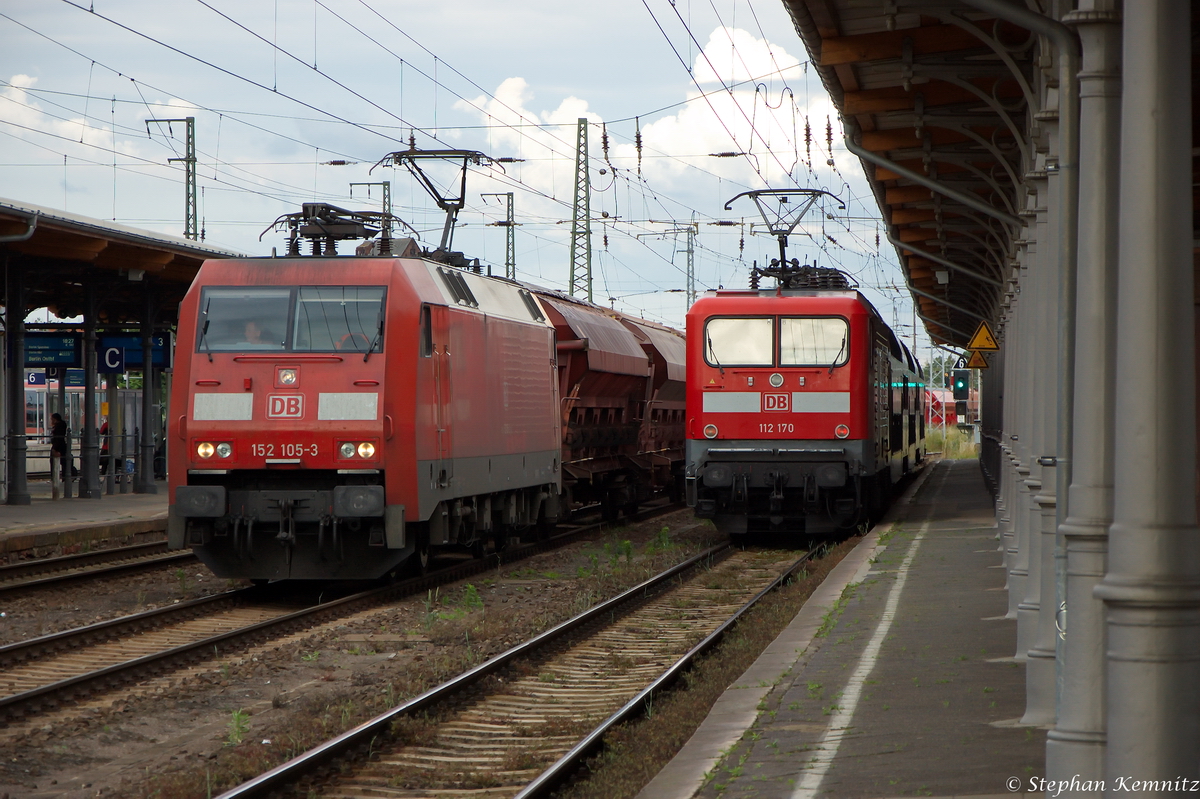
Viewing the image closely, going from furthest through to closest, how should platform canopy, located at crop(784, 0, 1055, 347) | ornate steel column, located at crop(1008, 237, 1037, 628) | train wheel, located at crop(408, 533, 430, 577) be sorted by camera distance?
train wheel, located at crop(408, 533, 430, 577) < ornate steel column, located at crop(1008, 237, 1037, 628) < platform canopy, located at crop(784, 0, 1055, 347)

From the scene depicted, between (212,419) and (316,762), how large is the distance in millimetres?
6663

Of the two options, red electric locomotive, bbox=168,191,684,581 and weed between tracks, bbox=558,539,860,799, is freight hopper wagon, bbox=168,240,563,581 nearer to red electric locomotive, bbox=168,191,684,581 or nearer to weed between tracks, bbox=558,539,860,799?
red electric locomotive, bbox=168,191,684,581

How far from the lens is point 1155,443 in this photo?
3.71m

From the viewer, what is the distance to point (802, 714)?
746 cm

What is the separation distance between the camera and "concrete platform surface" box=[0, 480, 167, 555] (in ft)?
58.5

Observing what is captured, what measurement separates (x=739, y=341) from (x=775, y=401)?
1.00 meters

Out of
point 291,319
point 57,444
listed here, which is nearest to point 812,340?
A: point 291,319

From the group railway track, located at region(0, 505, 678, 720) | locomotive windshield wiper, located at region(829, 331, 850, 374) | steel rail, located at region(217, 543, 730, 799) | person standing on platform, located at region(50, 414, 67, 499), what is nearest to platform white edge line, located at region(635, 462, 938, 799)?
steel rail, located at region(217, 543, 730, 799)

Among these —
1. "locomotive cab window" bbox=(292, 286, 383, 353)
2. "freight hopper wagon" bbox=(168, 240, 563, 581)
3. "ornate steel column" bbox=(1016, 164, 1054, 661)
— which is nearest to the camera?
"ornate steel column" bbox=(1016, 164, 1054, 661)

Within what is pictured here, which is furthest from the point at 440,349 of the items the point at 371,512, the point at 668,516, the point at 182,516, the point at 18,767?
the point at 668,516

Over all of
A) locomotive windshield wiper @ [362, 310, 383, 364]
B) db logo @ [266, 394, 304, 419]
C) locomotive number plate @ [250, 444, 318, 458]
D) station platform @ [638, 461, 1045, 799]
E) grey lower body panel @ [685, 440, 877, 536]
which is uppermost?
locomotive windshield wiper @ [362, 310, 383, 364]

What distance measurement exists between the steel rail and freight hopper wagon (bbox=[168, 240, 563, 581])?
2019mm

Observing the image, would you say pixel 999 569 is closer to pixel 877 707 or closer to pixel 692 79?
pixel 877 707

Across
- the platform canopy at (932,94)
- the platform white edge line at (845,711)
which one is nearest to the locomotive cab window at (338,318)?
the platform canopy at (932,94)
